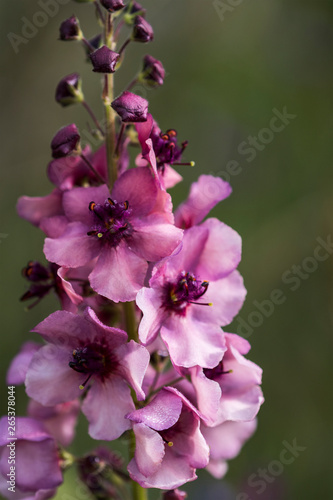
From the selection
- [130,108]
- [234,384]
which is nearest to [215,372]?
[234,384]

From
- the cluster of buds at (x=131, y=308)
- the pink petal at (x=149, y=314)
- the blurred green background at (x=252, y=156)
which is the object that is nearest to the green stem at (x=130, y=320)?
the cluster of buds at (x=131, y=308)

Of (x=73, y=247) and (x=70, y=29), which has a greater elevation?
(x=70, y=29)

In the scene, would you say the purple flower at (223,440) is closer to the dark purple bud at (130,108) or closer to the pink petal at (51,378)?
the pink petal at (51,378)

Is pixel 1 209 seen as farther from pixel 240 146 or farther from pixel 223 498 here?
pixel 223 498

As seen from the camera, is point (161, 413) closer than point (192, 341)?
Yes

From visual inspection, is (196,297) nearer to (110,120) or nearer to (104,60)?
(110,120)

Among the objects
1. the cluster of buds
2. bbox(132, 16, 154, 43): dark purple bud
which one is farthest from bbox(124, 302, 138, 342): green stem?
bbox(132, 16, 154, 43): dark purple bud
